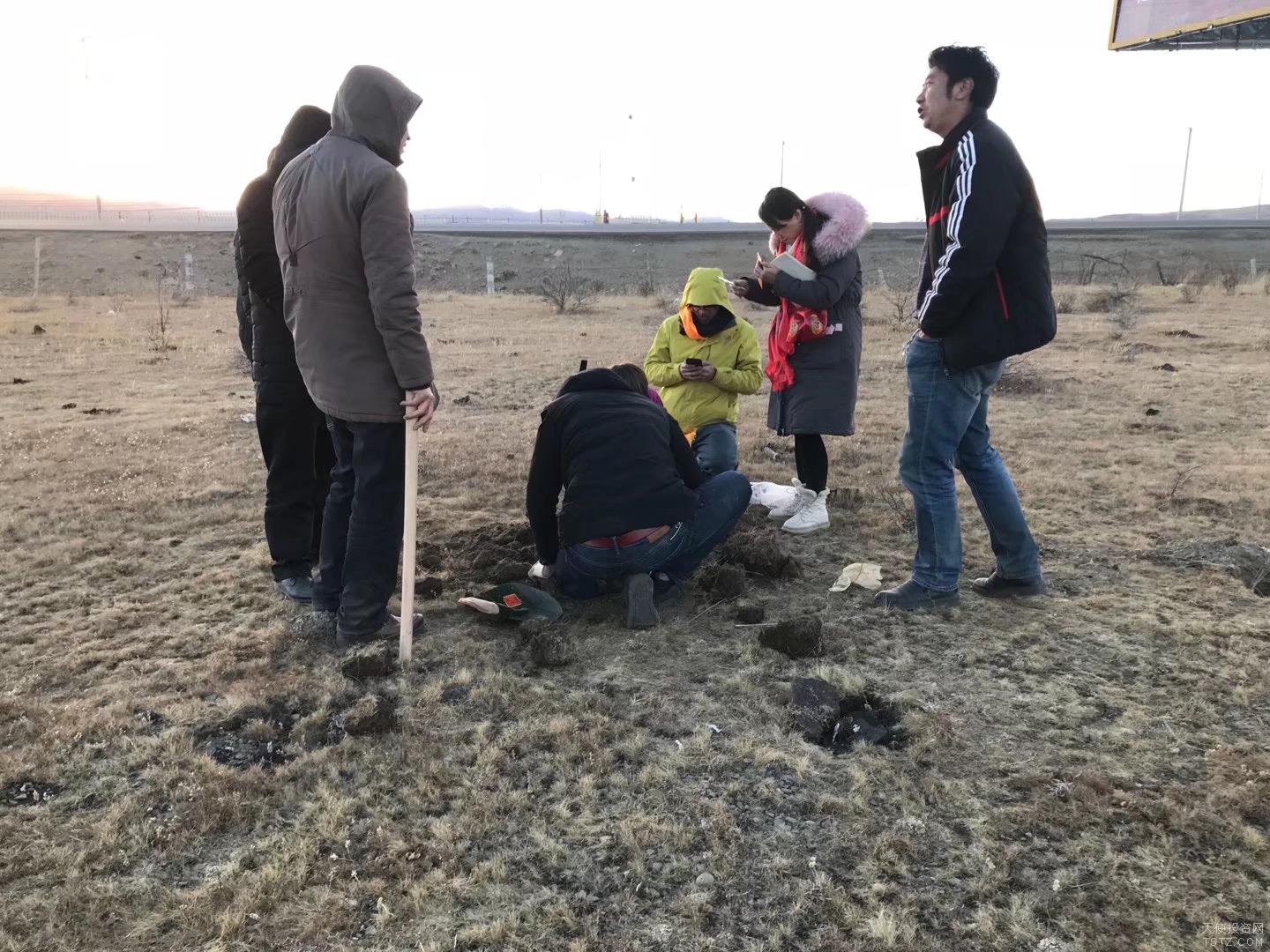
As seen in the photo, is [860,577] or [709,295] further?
[709,295]

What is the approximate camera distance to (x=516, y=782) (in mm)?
2428

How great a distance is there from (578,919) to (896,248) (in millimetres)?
29575

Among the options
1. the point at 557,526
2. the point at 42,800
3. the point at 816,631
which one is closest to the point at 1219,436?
the point at 816,631

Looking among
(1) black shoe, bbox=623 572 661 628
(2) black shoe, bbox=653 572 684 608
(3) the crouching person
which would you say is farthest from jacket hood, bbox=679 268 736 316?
(1) black shoe, bbox=623 572 661 628

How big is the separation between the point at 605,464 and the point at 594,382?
35cm

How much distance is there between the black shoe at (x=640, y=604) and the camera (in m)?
3.36

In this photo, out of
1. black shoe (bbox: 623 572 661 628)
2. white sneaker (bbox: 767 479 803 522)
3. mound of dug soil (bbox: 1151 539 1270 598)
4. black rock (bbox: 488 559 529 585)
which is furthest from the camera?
white sneaker (bbox: 767 479 803 522)

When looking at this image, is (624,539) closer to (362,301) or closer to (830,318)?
(362,301)

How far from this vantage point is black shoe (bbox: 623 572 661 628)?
3.36 m

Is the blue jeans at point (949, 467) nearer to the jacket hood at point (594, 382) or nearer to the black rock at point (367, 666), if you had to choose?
the jacket hood at point (594, 382)

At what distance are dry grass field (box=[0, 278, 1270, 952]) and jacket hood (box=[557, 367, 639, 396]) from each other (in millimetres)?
895

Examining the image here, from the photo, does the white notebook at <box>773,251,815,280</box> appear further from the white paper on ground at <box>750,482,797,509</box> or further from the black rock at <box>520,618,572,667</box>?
the black rock at <box>520,618,572,667</box>

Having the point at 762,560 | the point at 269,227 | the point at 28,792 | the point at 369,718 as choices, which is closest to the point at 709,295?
the point at 762,560

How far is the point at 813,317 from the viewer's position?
164 inches
